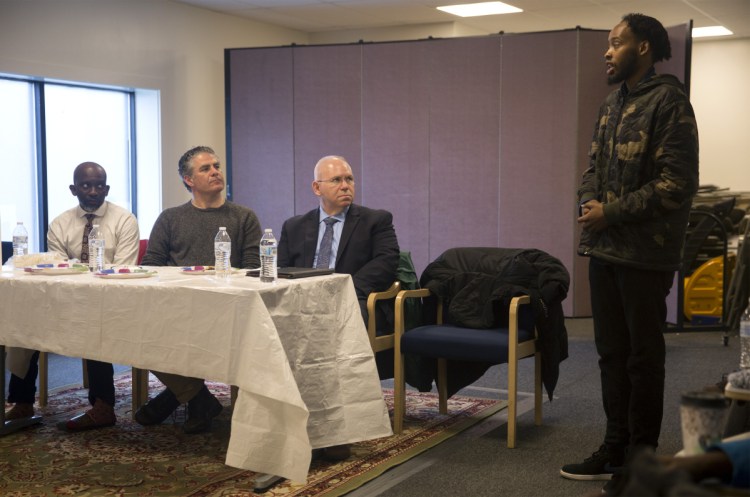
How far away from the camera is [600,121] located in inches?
127

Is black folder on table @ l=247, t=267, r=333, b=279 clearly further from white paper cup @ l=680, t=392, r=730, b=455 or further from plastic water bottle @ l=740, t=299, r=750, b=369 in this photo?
white paper cup @ l=680, t=392, r=730, b=455

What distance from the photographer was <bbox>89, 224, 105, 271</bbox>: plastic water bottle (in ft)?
12.7

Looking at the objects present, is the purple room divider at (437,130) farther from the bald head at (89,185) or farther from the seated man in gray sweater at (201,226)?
the bald head at (89,185)

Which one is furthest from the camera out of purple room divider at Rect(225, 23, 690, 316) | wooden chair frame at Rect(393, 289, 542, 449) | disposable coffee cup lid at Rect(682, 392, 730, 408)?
purple room divider at Rect(225, 23, 690, 316)

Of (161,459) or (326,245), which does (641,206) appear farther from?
(161,459)

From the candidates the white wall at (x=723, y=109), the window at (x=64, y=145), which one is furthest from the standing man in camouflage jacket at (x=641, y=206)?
the white wall at (x=723, y=109)

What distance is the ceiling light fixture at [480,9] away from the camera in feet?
28.5

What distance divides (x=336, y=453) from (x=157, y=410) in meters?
1.04

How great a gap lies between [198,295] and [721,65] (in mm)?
9149

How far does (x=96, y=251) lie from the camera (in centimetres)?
400

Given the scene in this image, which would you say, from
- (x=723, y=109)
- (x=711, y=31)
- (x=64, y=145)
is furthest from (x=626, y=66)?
(x=723, y=109)

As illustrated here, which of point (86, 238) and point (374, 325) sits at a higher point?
point (86, 238)

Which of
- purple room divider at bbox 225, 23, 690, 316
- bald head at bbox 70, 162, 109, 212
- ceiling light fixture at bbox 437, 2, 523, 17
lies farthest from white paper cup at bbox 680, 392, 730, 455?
ceiling light fixture at bbox 437, 2, 523, 17

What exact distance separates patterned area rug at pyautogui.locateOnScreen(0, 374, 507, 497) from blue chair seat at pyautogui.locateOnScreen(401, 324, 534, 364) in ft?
1.26
